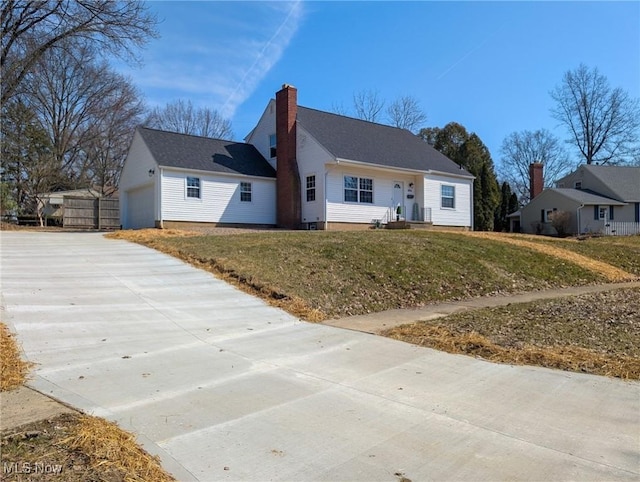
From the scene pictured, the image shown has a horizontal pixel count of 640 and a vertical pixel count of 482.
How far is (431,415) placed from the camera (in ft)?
12.9

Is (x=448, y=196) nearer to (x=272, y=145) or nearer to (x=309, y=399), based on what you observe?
(x=272, y=145)

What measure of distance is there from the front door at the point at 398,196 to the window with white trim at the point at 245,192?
25.9 ft

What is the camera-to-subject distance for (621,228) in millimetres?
35875

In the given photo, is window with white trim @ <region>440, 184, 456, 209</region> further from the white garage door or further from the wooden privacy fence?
the wooden privacy fence

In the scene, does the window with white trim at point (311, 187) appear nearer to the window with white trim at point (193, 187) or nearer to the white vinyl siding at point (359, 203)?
the white vinyl siding at point (359, 203)

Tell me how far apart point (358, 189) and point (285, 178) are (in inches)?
152

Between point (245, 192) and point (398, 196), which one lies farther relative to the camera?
point (398, 196)

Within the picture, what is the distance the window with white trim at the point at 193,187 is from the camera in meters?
21.9

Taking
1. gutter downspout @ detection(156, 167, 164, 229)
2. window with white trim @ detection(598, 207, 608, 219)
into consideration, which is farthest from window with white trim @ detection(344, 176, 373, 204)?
window with white trim @ detection(598, 207, 608, 219)

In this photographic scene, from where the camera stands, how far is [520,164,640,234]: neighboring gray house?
117 ft

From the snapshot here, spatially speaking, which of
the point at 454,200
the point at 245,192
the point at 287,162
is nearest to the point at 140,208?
the point at 245,192

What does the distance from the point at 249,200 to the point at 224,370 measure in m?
19.2

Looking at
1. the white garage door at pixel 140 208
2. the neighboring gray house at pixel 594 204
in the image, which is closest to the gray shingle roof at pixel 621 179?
the neighboring gray house at pixel 594 204

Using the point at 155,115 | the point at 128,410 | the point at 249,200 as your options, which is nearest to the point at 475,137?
the point at 249,200
